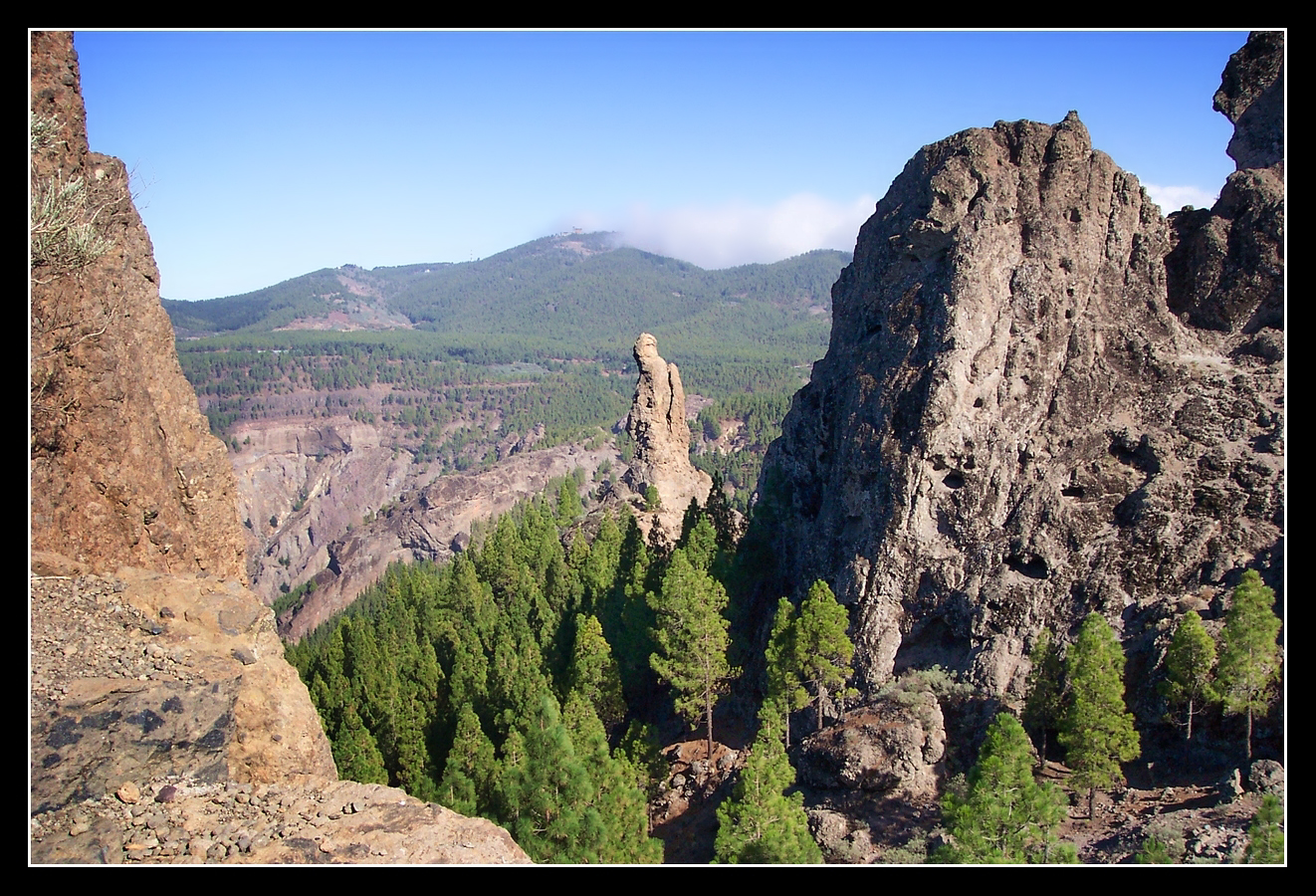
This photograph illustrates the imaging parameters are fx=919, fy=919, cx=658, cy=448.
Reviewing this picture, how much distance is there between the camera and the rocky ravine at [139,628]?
14.6m

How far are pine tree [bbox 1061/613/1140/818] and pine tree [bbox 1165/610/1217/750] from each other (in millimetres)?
1794

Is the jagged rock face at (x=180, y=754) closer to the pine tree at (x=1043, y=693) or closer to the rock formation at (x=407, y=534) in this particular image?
the pine tree at (x=1043, y=693)

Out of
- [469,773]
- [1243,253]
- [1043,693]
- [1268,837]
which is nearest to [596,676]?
[469,773]

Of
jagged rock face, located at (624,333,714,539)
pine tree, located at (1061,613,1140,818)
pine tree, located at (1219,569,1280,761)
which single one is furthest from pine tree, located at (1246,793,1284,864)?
jagged rock face, located at (624,333,714,539)

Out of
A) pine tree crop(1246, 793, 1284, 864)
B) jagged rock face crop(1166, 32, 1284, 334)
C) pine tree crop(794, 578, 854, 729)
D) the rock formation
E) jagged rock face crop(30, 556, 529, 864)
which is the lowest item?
the rock formation

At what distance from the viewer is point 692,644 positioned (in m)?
37.0

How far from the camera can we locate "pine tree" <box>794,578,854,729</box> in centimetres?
3231

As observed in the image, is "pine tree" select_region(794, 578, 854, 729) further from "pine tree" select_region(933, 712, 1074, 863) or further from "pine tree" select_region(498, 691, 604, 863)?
"pine tree" select_region(498, 691, 604, 863)

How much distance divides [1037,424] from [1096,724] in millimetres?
11938

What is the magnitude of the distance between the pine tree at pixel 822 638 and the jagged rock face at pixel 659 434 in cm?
3910

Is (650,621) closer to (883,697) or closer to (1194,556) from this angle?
(883,697)

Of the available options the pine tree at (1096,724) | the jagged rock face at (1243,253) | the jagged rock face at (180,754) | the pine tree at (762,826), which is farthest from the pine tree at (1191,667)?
the jagged rock face at (180,754)

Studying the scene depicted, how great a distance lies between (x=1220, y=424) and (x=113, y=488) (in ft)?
112

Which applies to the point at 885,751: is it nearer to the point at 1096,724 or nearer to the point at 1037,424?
the point at 1096,724
